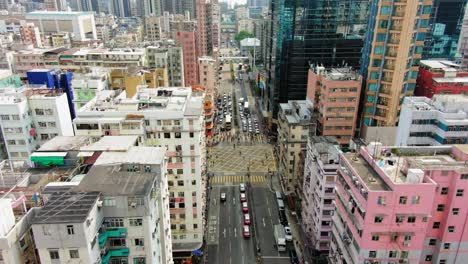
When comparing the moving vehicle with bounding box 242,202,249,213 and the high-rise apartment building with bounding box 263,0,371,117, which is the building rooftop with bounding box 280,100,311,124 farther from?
the high-rise apartment building with bounding box 263,0,371,117

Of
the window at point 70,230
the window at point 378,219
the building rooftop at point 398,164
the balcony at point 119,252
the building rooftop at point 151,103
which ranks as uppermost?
the building rooftop at point 151,103

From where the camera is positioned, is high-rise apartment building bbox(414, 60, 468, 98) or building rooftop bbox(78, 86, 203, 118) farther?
high-rise apartment building bbox(414, 60, 468, 98)

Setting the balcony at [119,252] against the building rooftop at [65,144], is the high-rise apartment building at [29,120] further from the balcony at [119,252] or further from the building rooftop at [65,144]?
the balcony at [119,252]

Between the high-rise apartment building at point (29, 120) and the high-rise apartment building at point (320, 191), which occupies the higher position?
the high-rise apartment building at point (29, 120)

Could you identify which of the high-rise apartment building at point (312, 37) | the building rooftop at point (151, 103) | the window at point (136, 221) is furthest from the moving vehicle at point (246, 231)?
the high-rise apartment building at point (312, 37)

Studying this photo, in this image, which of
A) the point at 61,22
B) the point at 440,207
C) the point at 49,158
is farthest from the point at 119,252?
the point at 61,22

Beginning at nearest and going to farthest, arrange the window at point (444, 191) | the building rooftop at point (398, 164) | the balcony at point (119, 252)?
the balcony at point (119, 252) < the building rooftop at point (398, 164) < the window at point (444, 191)

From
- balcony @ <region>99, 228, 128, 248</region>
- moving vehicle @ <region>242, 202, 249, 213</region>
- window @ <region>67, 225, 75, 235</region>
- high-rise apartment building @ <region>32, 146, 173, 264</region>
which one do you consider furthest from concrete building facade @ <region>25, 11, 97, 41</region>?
window @ <region>67, 225, 75, 235</region>
